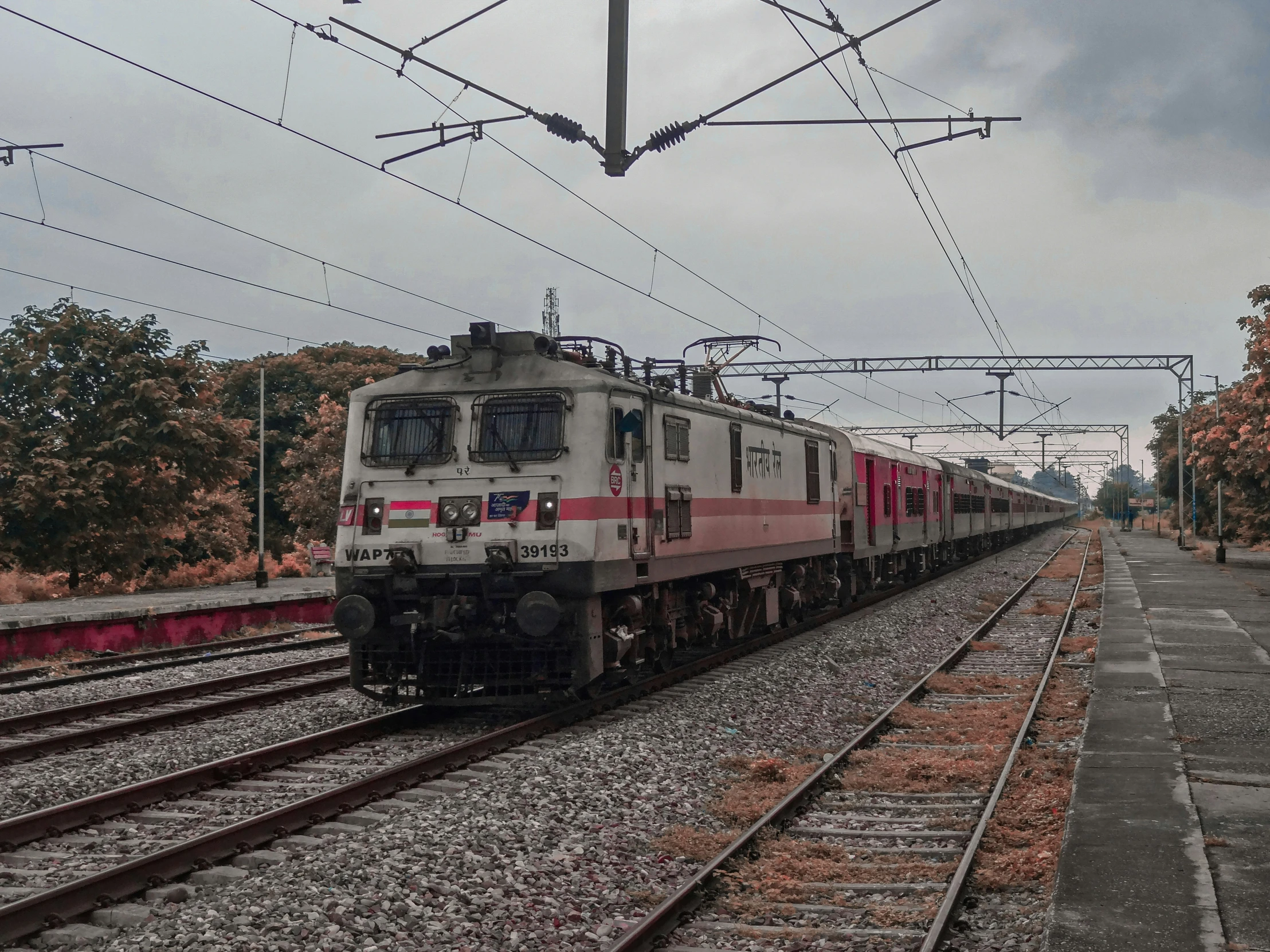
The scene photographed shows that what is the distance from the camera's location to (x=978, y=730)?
1157 cm

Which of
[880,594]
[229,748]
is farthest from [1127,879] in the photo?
[880,594]

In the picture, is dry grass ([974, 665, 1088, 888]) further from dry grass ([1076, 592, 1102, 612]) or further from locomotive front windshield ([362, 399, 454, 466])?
dry grass ([1076, 592, 1102, 612])

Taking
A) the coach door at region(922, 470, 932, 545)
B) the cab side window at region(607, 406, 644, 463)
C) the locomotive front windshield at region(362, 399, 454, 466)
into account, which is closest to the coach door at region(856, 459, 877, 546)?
the coach door at region(922, 470, 932, 545)

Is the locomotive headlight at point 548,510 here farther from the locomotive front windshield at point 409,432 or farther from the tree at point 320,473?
the tree at point 320,473

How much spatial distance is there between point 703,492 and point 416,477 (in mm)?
3889

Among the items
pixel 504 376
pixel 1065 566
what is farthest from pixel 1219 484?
pixel 504 376

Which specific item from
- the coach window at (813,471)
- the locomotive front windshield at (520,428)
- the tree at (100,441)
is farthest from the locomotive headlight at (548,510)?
the tree at (100,441)

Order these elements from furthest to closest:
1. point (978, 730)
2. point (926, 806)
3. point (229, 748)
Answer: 1. point (978, 730)
2. point (229, 748)
3. point (926, 806)

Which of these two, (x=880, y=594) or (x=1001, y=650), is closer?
(x=1001, y=650)

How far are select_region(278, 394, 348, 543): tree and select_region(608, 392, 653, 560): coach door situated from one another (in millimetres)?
27929

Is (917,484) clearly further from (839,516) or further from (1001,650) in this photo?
(1001,650)

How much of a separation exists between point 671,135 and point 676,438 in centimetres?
345

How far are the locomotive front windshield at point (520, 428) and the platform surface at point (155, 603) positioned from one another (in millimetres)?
9433

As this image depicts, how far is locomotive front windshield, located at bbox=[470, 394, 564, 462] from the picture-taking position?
11781 mm
